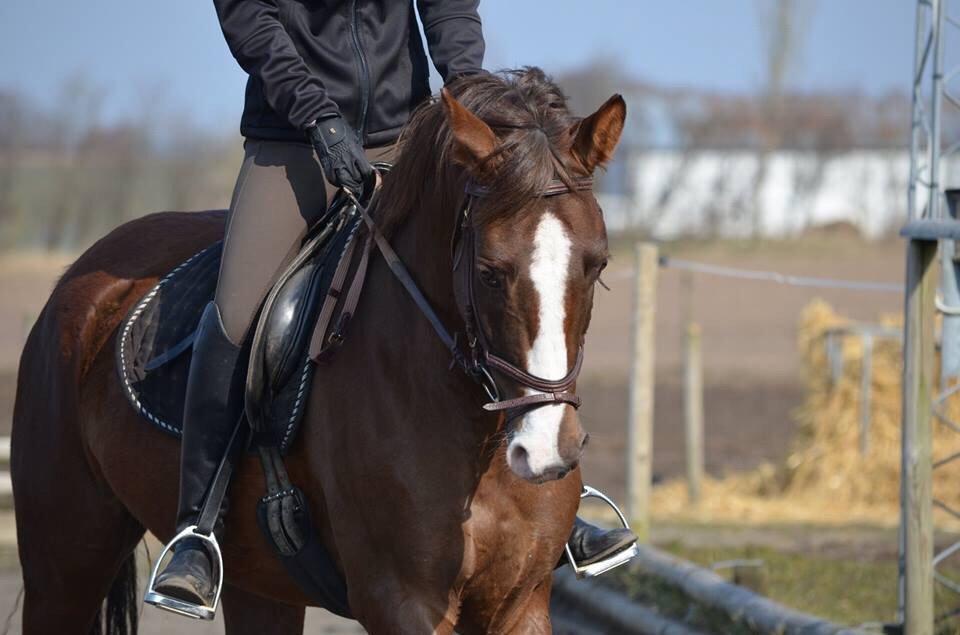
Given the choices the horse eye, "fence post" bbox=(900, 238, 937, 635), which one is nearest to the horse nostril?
the horse eye

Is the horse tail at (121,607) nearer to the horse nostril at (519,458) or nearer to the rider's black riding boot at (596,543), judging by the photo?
the rider's black riding boot at (596,543)

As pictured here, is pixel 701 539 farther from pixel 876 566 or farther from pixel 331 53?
pixel 331 53

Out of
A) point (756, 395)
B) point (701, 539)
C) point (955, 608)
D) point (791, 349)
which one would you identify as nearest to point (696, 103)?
point (791, 349)

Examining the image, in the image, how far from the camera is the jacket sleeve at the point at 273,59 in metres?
3.99

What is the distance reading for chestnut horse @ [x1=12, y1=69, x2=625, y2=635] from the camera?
3.17m

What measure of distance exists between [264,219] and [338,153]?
397mm

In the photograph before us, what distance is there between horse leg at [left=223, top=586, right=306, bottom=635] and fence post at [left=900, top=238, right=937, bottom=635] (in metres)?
2.53

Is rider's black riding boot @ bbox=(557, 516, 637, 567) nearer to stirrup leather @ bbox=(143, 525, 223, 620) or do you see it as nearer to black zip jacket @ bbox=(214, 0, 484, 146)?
stirrup leather @ bbox=(143, 525, 223, 620)

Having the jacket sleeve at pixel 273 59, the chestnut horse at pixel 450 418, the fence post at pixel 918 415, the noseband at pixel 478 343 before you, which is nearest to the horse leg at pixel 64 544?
the chestnut horse at pixel 450 418

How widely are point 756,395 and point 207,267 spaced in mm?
13398

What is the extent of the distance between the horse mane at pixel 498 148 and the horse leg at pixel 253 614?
1.80 m

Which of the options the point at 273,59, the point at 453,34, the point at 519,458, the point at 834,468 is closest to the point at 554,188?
the point at 519,458

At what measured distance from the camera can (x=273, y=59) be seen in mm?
4059

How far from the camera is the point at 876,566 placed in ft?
26.7
